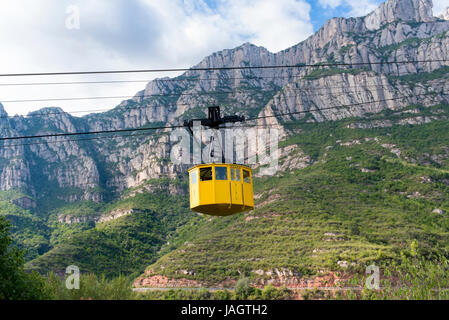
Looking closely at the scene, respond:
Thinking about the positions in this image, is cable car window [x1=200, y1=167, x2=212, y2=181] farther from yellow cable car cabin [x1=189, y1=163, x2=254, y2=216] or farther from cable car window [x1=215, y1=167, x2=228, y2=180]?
cable car window [x1=215, y1=167, x2=228, y2=180]

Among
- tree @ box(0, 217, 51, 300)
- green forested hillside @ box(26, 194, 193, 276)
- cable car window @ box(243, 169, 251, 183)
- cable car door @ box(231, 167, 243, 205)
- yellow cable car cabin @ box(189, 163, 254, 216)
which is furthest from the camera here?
green forested hillside @ box(26, 194, 193, 276)

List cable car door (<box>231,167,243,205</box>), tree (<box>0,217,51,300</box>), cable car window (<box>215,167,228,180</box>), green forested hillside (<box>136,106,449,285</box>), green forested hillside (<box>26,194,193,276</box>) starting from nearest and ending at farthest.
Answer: cable car window (<box>215,167,228,180</box>) < cable car door (<box>231,167,243,205</box>) < tree (<box>0,217,51,300</box>) < green forested hillside (<box>136,106,449,285</box>) < green forested hillside (<box>26,194,193,276</box>)

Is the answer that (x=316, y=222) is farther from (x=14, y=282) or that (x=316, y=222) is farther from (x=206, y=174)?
(x=206, y=174)

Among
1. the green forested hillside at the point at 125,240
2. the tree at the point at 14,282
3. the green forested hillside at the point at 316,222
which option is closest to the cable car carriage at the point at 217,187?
the tree at the point at 14,282

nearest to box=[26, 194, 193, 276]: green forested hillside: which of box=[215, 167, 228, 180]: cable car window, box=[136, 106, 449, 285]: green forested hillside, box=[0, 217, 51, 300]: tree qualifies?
box=[136, 106, 449, 285]: green forested hillside

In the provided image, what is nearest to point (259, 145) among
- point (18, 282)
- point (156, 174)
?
point (156, 174)

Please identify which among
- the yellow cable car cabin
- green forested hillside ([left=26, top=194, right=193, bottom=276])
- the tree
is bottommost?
green forested hillside ([left=26, top=194, right=193, bottom=276])

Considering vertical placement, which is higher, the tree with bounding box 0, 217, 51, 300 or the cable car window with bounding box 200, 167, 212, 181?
the cable car window with bounding box 200, 167, 212, 181

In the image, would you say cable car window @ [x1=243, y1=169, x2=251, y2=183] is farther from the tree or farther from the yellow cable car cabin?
the tree

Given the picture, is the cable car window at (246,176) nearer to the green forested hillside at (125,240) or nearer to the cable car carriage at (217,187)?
the cable car carriage at (217,187)

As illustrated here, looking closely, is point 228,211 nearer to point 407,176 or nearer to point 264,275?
point 264,275

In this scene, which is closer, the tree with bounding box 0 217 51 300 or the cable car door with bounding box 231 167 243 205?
the cable car door with bounding box 231 167 243 205
